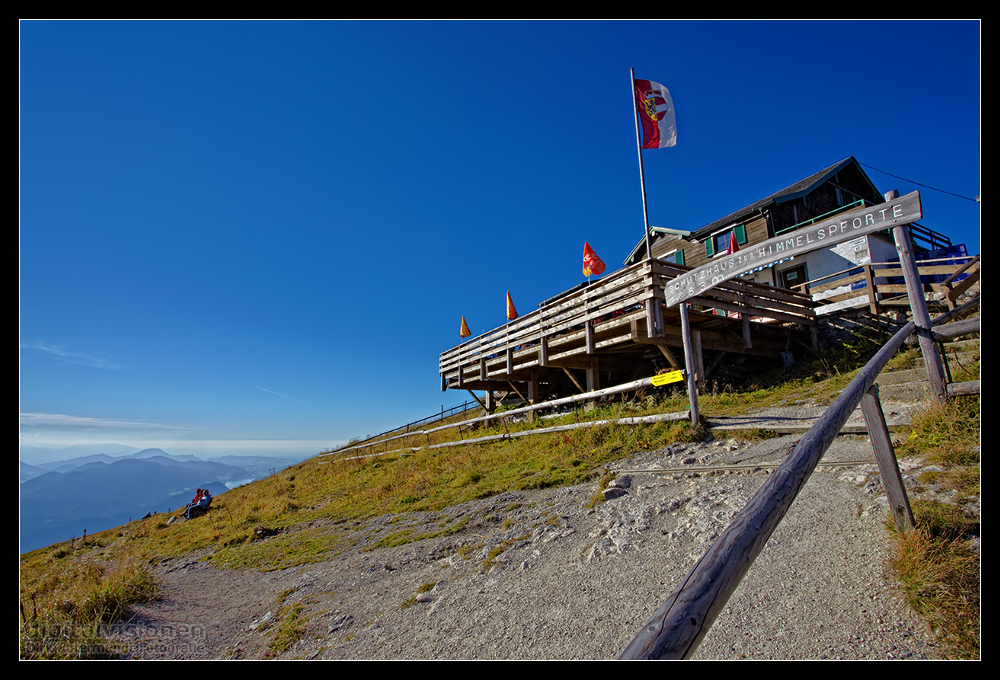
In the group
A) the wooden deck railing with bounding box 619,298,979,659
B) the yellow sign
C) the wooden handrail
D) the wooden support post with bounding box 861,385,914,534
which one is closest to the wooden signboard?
the yellow sign

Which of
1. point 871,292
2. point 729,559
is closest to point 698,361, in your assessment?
point 871,292

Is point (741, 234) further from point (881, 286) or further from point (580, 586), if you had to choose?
point (580, 586)

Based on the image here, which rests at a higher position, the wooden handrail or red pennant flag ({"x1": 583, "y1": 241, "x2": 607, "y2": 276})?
red pennant flag ({"x1": 583, "y1": 241, "x2": 607, "y2": 276})

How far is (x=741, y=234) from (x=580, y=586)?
24.6m

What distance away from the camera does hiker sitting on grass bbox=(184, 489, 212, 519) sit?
56.3 ft

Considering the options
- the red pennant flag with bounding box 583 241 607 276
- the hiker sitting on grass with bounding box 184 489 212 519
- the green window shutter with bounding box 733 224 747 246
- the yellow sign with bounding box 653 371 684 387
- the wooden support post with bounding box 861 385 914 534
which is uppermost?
the green window shutter with bounding box 733 224 747 246

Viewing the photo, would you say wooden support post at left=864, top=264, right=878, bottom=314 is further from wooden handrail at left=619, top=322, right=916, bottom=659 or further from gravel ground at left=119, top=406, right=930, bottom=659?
wooden handrail at left=619, top=322, right=916, bottom=659

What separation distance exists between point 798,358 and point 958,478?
11290mm

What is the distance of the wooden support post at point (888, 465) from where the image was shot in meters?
3.42

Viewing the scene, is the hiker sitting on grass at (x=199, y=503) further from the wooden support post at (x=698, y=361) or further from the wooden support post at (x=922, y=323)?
the wooden support post at (x=922, y=323)

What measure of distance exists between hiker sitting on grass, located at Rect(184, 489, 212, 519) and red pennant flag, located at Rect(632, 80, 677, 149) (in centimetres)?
1962

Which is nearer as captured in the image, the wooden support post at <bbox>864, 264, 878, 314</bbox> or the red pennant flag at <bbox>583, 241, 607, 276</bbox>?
the wooden support post at <bbox>864, 264, 878, 314</bbox>
